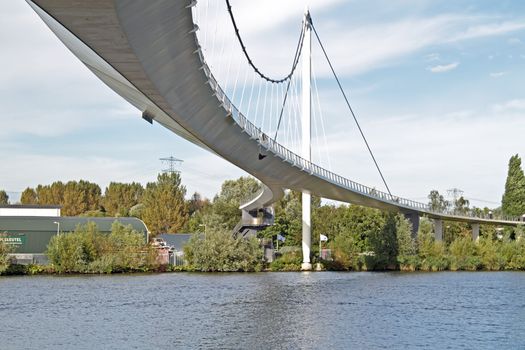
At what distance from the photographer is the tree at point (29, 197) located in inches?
5202

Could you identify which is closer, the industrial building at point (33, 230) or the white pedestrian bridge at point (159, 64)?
the white pedestrian bridge at point (159, 64)

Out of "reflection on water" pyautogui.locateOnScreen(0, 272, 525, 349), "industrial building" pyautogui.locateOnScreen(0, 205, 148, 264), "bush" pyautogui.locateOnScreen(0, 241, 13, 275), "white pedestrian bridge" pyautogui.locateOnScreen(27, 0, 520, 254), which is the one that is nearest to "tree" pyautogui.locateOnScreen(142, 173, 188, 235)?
"industrial building" pyautogui.locateOnScreen(0, 205, 148, 264)

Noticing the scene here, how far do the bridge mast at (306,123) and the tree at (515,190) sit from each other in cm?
4720

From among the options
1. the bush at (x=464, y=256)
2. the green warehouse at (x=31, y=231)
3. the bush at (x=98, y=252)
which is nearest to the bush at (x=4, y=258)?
the bush at (x=98, y=252)

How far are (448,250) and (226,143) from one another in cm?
4663

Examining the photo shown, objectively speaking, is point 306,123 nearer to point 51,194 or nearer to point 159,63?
point 159,63

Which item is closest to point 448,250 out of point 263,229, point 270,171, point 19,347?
point 263,229

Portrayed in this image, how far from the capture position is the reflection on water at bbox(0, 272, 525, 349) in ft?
Answer: 75.8

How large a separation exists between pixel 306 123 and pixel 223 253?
13942 mm

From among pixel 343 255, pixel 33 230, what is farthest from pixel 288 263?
pixel 33 230

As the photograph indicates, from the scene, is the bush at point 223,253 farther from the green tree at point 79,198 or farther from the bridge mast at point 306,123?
the green tree at point 79,198

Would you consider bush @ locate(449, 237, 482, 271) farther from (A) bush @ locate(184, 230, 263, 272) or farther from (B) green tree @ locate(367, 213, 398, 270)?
(A) bush @ locate(184, 230, 263, 272)

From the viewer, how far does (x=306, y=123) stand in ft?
207

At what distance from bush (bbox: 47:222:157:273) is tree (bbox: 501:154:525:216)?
59.6 meters
